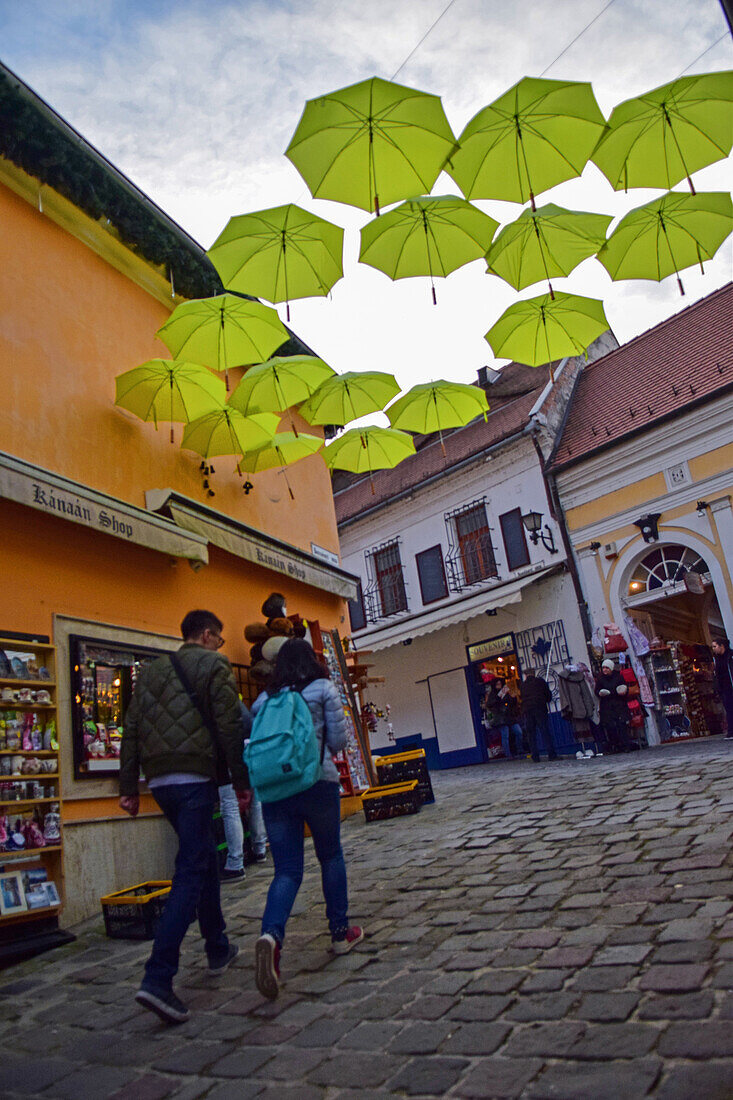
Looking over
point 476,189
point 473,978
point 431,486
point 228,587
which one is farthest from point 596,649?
point 473,978

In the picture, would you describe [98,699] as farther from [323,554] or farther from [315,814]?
[323,554]

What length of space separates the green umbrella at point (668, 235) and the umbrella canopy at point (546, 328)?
2.74ft

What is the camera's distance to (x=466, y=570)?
63.1 feet

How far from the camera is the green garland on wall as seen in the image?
718 centimetres

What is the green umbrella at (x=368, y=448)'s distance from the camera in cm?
1073

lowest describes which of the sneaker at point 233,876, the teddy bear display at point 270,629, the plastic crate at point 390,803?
the sneaker at point 233,876

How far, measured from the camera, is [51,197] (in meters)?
7.70

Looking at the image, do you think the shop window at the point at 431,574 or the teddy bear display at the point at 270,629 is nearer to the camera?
the teddy bear display at the point at 270,629

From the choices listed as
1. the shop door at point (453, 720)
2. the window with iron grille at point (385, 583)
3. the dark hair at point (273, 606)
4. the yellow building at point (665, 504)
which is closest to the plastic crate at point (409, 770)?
the dark hair at point (273, 606)

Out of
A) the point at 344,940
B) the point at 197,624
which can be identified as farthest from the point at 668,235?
the point at 344,940

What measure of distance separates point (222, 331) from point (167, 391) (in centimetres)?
87

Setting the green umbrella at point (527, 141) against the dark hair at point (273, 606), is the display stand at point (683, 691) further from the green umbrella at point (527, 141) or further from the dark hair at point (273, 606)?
the green umbrella at point (527, 141)

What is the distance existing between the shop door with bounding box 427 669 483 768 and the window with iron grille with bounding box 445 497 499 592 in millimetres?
2376

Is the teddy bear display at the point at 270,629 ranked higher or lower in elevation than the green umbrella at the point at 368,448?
lower
